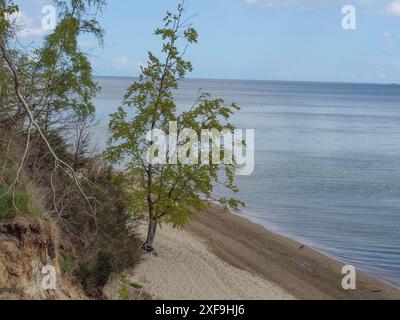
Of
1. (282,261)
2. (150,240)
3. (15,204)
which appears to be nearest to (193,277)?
(150,240)

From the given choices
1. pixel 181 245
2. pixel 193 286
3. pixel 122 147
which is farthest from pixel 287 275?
pixel 122 147

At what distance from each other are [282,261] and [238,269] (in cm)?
350

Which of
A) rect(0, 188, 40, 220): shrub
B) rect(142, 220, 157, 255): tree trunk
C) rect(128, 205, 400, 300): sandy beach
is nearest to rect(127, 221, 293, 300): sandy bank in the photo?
rect(128, 205, 400, 300): sandy beach

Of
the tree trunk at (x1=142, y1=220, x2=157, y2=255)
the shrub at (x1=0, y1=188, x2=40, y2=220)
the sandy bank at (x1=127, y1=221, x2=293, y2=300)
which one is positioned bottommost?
the sandy bank at (x1=127, y1=221, x2=293, y2=300)

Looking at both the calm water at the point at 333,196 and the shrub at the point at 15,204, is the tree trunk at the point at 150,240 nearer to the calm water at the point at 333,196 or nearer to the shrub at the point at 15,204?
the shrub at the point at 15,204

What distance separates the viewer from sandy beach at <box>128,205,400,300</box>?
17.1 m

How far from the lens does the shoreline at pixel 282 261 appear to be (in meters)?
20.4

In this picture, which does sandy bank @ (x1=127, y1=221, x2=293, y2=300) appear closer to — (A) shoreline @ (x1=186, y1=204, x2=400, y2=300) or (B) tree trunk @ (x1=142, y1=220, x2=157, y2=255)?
(B) tree trunk @ (x1=142, y1=220, x2=157, y2=255)

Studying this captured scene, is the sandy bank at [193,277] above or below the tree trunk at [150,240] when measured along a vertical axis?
below

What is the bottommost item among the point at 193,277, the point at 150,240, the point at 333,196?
the point at 193,277

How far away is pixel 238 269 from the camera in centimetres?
2019

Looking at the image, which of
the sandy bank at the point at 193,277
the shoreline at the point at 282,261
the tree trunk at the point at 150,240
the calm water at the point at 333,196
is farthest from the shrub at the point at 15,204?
the calm water at the point at 333,196

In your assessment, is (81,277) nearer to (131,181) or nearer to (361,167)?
(131,181)

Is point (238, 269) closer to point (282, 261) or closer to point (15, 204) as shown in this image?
point (282, 261)
